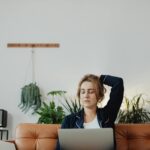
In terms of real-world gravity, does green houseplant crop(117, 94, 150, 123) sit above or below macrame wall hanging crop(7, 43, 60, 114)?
below

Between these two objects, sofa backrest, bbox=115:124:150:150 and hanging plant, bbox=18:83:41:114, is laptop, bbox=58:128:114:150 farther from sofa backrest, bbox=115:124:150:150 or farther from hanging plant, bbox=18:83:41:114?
hanging plant, bbox=18:83:41:114

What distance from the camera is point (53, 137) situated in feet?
7.69

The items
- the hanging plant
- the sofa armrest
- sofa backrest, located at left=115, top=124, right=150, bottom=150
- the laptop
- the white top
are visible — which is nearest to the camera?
the laptop

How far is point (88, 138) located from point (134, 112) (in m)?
2.41

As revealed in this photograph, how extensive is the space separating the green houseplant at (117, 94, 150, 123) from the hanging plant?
1183 millimetres

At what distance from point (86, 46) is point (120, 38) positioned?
51cm

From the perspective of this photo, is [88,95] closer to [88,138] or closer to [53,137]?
[53,137]

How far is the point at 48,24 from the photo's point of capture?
14.6 ft

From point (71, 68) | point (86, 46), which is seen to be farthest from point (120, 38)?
point (71, 68)

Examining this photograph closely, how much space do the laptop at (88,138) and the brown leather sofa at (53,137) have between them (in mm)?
665

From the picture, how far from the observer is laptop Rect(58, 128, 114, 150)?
63.2 inches

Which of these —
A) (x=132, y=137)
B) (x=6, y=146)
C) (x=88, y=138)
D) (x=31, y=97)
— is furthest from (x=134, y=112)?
(x=88, y=138)

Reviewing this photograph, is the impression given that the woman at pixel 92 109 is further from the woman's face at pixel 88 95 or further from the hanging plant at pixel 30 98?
the hanging plant at pixel 30 98

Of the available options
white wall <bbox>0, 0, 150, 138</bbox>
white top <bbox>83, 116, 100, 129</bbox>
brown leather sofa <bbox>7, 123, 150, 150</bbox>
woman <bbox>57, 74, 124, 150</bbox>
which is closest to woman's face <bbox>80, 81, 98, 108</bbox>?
woman <bbox>57, 74, 124, 150</bbox>
